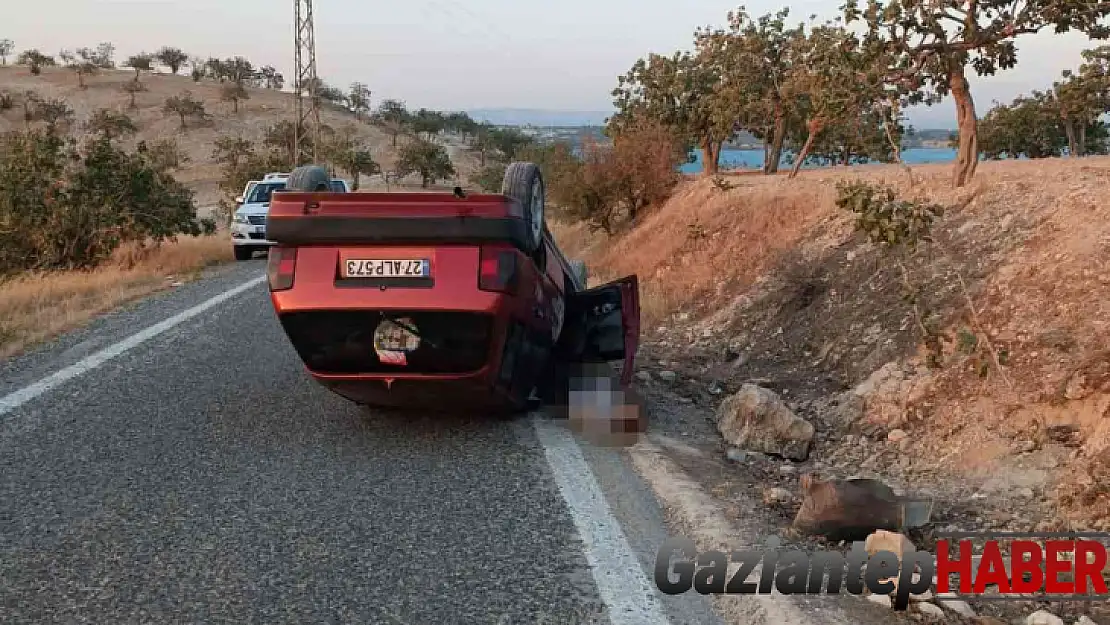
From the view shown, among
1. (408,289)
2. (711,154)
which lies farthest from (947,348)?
(711,154)

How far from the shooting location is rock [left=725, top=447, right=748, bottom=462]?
5.83m

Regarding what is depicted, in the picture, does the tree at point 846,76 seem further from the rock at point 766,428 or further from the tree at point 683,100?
the tree at point 683,100

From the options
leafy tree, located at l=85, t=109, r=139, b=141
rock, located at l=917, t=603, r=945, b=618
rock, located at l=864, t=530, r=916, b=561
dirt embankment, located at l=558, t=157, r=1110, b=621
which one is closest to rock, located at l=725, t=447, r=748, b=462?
dirt embankment, located at l=558, t=157, r=1110, b=621

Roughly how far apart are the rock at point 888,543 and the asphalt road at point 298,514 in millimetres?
928

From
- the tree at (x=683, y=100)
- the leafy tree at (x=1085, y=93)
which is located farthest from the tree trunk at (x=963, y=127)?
the leafy tree at (x=1085, y=93)

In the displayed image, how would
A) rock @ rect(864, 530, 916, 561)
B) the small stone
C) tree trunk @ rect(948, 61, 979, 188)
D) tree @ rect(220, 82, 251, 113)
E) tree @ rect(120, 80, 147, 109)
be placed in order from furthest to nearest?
tree @ rect(220, 82, 251, 113), tree @ rect(120, 80, 147, 109), tree trunk @ rect(948, 61, 979, 188), rock @ rect(864, 530, 916, 561), the small stone

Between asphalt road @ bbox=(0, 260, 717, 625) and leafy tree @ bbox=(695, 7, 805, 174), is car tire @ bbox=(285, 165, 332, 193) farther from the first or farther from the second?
leafy tree @ bbox=(695, 7, 805, 174)

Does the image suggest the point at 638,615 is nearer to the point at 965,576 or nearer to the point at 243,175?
the point at 965,576

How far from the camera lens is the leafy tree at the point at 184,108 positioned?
90500mm

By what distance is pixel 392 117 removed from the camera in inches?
4313

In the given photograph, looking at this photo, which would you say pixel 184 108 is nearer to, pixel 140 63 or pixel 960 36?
pixel 140 63

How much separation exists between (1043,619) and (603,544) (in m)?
1.77

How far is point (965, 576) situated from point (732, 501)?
1.25 meters

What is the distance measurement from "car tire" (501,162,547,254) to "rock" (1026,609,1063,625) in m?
3.33
